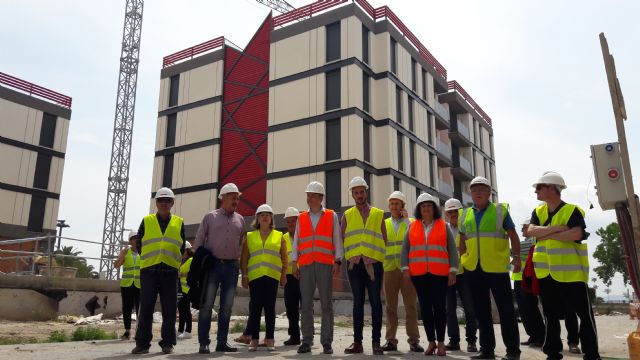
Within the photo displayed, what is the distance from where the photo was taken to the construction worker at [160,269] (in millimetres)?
6000

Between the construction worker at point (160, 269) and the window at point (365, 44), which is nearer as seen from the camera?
the construction worker at point (160, 269)

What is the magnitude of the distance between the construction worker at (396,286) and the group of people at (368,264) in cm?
1

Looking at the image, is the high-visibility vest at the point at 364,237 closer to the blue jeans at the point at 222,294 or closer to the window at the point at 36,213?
the blue jeans at the point at 222,294

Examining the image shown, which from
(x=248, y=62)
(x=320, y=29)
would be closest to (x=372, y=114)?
(x=320, y=29)

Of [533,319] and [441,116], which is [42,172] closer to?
[441,116]

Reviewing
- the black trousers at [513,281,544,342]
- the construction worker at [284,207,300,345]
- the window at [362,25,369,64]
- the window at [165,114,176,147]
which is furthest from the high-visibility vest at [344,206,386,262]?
the window at [165,114,176,147]

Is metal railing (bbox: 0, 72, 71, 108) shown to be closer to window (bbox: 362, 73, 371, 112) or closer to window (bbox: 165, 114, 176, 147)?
window (bbox: 165, 114, 176, 147)

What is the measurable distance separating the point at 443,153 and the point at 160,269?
107ft

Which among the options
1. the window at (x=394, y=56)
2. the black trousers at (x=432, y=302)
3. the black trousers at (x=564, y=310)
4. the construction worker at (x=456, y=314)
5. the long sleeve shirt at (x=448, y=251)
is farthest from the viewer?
the window at (x=394, y=56)

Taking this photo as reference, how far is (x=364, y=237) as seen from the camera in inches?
240

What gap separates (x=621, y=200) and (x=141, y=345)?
5045mm

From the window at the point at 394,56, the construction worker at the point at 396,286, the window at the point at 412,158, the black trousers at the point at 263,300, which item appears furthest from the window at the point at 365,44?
the black trousers at the point at 263,300

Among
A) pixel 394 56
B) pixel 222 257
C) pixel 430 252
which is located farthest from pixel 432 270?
pixel 394 56

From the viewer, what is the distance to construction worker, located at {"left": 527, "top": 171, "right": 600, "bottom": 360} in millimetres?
4684
